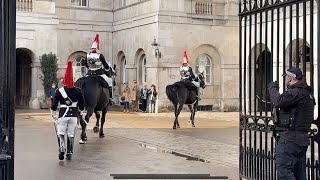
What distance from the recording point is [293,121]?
272 inches

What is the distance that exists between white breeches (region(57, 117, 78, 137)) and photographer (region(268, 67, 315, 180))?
5766 mm

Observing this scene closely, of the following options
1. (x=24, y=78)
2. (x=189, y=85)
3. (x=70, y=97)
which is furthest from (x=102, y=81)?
(x=24, y=78)

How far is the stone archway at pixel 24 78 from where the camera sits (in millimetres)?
33688

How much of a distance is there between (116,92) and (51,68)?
16.6 ft

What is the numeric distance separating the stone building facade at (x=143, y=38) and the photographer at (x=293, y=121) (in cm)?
2256

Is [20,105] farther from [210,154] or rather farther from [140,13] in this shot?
[210,154]

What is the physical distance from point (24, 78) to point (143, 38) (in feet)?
28.2

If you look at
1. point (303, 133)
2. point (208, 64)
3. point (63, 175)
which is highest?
point (208, 64)

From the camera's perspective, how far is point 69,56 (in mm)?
33688

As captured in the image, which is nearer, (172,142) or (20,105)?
(172,142)

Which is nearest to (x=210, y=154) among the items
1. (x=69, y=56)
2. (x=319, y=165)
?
(x=319, y=165)

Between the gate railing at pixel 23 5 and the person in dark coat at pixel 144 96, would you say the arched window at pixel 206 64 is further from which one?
the gate railing at pixel 23 5

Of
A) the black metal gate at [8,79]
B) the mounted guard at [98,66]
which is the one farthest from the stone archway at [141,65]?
the black metal gate at [8,79]

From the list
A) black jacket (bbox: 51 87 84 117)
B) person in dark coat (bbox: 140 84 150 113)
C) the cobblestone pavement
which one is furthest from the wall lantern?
black jacket (bbox: 51 87 84 117)
